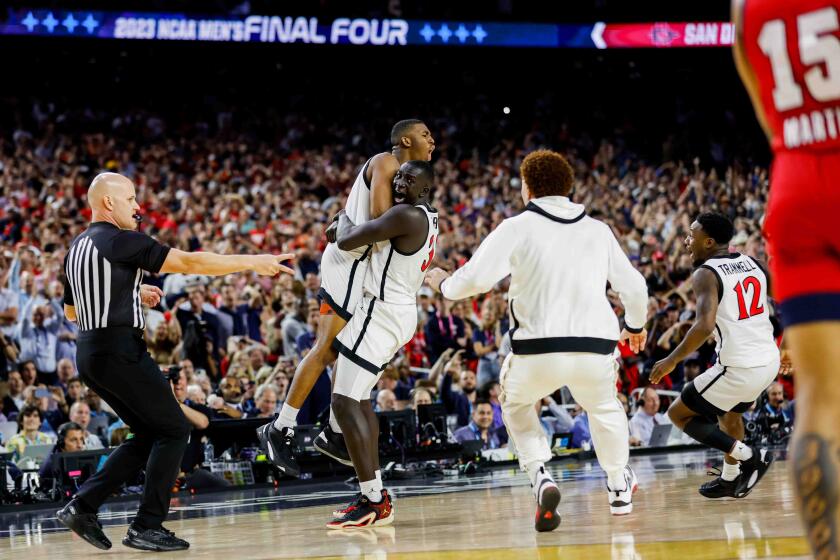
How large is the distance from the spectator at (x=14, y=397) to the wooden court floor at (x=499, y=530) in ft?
11.2

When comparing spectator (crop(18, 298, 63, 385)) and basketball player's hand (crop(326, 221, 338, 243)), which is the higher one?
basketball player's hand (crop(326, 221, 338, 243))

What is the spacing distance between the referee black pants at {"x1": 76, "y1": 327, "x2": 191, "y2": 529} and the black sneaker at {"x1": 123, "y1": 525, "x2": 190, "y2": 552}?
5cm

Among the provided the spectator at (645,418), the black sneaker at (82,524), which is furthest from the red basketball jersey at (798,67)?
the spectator at (645,418)

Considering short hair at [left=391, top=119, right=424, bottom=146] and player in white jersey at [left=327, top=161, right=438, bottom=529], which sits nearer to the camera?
player in white jersey at [left=327, top=161, right=438, bottom=529]

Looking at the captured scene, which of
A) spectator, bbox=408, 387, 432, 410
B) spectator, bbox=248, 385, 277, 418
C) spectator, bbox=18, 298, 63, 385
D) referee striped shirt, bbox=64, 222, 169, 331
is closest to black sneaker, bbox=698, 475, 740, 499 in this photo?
referee striped shirt, bbox=64, 222, 169, 331

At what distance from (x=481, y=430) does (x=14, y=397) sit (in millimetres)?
5082

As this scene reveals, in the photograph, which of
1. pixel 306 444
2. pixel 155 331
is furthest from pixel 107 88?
pixel 306 444

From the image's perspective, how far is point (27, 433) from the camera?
10.9 m

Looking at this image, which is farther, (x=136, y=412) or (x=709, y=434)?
(x=709, y=434)

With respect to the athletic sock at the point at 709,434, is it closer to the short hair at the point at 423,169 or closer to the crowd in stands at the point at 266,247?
the short hair at the point at 423,169

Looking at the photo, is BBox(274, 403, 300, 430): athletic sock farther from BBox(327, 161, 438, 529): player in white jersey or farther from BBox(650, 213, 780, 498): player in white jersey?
BBox(650, 213, 780, 498): player in white jersey

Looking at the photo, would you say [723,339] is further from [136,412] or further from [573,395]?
[136,412]

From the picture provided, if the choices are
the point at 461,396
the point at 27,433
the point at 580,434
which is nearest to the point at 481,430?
the point at 461,396

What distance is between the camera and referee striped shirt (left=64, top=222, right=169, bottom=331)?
6.07m
